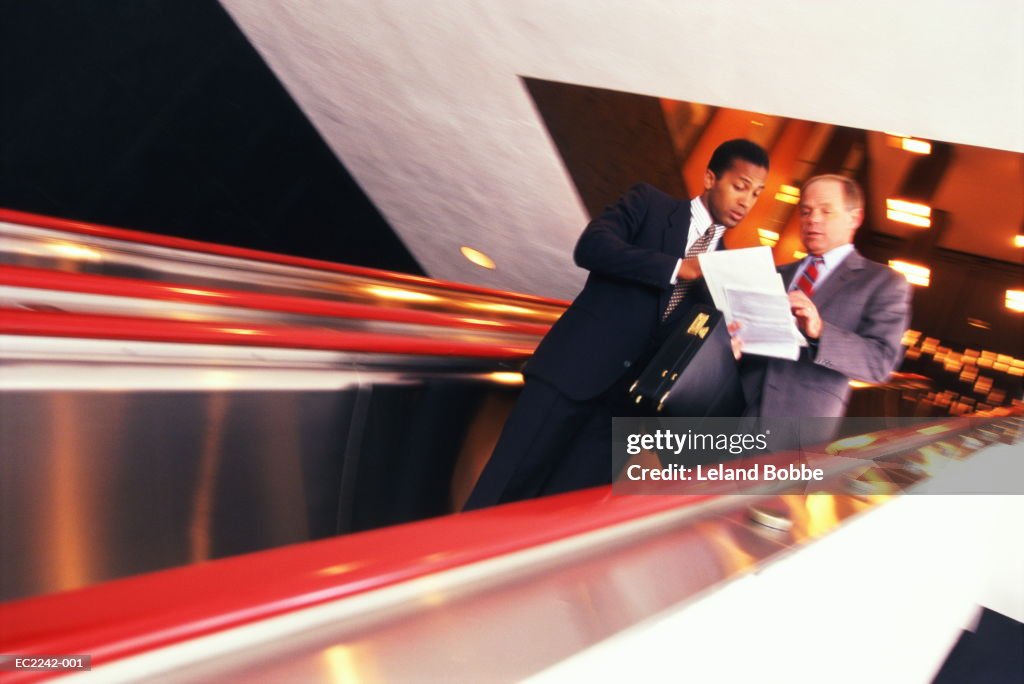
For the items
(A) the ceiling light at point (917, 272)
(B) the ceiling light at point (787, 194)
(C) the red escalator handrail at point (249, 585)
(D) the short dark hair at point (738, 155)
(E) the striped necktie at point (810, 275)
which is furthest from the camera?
(A) the ceiling light at point (917, 272)

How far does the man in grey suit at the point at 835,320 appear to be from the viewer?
5.86 feet

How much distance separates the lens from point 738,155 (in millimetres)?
1713

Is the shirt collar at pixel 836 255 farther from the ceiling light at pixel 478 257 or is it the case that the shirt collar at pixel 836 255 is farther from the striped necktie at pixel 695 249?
the ceiling light at pixel 478 257

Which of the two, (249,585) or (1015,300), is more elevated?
(1015,300)

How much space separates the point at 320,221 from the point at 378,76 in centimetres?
160

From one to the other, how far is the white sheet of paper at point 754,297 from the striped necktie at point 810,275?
1.58ft

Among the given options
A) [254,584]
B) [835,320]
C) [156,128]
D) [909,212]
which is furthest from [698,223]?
[909,212]

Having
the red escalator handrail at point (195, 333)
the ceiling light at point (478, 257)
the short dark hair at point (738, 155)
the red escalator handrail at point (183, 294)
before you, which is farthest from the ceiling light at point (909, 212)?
the red escalator handrail at point (195, 333)

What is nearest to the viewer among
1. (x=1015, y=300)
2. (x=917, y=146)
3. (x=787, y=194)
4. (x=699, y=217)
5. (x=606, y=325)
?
(x=606, y=325)

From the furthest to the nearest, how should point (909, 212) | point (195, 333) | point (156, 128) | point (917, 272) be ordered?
point (917, 272), point (909, 212), point (156, 128), point (195, 333)

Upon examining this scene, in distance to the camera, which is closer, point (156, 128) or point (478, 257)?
point (156, 128)

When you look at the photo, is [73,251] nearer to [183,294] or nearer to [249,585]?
[183,294]

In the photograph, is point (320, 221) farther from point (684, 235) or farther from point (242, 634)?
point (242, 634)

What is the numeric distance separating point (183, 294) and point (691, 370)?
4.21 ft
